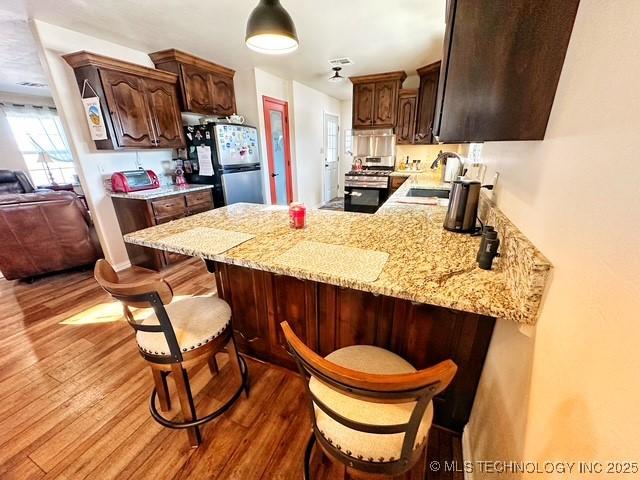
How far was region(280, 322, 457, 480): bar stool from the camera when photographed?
1.82 ft

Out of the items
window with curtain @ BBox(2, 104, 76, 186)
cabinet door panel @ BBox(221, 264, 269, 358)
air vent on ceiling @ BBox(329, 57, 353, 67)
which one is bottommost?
cabinet door panel @ BBox(221, 264, 269, 358)

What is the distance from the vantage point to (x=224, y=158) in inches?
137

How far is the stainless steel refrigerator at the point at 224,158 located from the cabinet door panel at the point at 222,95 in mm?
471

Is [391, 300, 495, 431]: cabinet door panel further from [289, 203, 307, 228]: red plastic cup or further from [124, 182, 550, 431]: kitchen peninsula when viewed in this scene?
[289, 203, 307, 228]: red plastic cup

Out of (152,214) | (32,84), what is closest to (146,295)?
(152,214)

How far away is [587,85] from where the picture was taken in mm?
609

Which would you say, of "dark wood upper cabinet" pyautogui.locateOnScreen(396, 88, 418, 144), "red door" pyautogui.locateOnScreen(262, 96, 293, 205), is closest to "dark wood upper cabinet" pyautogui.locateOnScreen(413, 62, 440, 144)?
"dark wood upper cabinet" pyautogui.locateOnScreen(396, 88, 418, 144)

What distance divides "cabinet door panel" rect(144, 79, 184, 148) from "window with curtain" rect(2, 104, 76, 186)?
4062mm

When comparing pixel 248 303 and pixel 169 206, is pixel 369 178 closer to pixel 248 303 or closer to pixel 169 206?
pixel 169 206

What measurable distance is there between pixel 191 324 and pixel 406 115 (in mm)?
4405

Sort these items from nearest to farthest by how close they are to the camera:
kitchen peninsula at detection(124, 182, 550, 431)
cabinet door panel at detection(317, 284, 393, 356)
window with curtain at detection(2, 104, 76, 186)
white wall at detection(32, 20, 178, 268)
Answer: kitchen peninsula at detection(124, 182, 550, 431), cabinet door panel at detection(317, 284, 393, 356), white wall at detection(32, 20, 178, 268), window with curtain at detection(2, 104, 76, 186)

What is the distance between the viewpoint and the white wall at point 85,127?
2.52 metres

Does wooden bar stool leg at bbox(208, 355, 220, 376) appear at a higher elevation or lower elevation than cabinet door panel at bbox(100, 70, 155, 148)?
lower

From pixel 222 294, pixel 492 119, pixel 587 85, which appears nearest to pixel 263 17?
pixel 492 119
